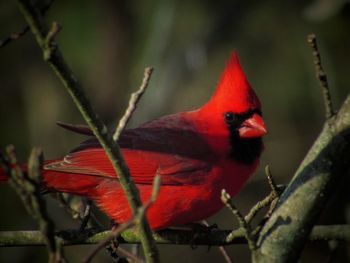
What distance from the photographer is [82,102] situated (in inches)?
64.1

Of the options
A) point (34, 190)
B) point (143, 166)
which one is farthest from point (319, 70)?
point (143, 166)

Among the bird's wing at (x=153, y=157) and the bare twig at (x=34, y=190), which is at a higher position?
the bare twig at (x=34, y=190)

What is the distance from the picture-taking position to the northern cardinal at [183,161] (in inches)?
115

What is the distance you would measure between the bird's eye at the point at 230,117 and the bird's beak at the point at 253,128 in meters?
0.06

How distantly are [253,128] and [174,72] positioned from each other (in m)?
2.24

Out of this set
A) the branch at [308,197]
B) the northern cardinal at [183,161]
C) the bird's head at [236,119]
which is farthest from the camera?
the bird's head at [236,119]

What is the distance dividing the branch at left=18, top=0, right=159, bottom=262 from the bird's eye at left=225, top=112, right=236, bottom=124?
4.67 ft

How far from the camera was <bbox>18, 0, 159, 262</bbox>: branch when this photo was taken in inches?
56.8

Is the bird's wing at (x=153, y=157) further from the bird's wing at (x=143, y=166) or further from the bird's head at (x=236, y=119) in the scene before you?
the bird's head at (x=236, y=119)

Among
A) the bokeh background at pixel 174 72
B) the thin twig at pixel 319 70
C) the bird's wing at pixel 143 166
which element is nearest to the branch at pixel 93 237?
the bird's wing at pixel 143 166

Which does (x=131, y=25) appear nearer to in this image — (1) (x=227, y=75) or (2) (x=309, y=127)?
→ (2) (x=309, y=127)

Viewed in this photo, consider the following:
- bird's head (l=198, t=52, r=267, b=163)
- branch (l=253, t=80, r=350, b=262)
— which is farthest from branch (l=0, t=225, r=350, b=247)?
bird's head (l=198, t=52, r=267, b=163)

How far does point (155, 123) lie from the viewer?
11.1 ft

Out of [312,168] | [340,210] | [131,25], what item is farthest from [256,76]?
[312,168]
